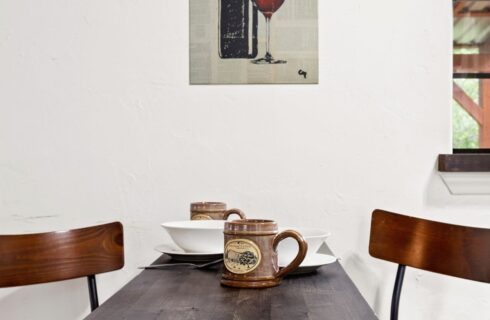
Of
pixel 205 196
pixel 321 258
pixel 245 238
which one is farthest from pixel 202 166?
pixel 245 238

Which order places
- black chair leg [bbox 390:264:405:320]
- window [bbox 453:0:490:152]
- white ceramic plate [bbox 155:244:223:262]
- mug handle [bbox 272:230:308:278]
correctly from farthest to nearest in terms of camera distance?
window [bbox 453:0:490:152] < black chair leg [bbox 390:264:405:320] < white ceramic plate [bbox 155:244:223:262] < mug handle [bbox 272:230:308:278]

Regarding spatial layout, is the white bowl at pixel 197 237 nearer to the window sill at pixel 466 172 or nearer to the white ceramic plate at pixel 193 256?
the white ceramic plate at pixel 193 256

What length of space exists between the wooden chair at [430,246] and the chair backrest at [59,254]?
0.62m

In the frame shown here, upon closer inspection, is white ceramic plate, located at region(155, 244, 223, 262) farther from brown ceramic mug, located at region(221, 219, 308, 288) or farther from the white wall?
the white wall

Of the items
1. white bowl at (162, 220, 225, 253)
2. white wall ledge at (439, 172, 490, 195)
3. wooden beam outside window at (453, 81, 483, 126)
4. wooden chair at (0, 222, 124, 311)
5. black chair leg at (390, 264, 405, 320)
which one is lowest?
black chair leg at (390, 264, 405, 320)

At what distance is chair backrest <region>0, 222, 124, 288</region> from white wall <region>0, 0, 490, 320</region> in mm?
335

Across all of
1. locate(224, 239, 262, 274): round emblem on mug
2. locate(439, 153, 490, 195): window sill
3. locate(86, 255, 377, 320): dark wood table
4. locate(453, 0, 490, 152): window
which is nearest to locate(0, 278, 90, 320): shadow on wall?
locate(86, 255, 377, 320): dark wood table

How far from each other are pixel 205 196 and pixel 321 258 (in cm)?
61

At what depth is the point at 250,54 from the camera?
183cm

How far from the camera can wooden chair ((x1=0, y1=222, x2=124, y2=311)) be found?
4.46ft

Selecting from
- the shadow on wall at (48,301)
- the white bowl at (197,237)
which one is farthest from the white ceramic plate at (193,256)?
the shadow on wall at (48,301)

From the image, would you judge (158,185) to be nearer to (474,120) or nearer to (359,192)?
(359,192)

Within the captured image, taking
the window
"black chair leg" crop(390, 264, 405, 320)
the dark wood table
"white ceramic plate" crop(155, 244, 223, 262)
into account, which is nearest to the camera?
the dark wood table

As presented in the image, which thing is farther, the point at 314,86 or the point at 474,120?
the point at 474,120
